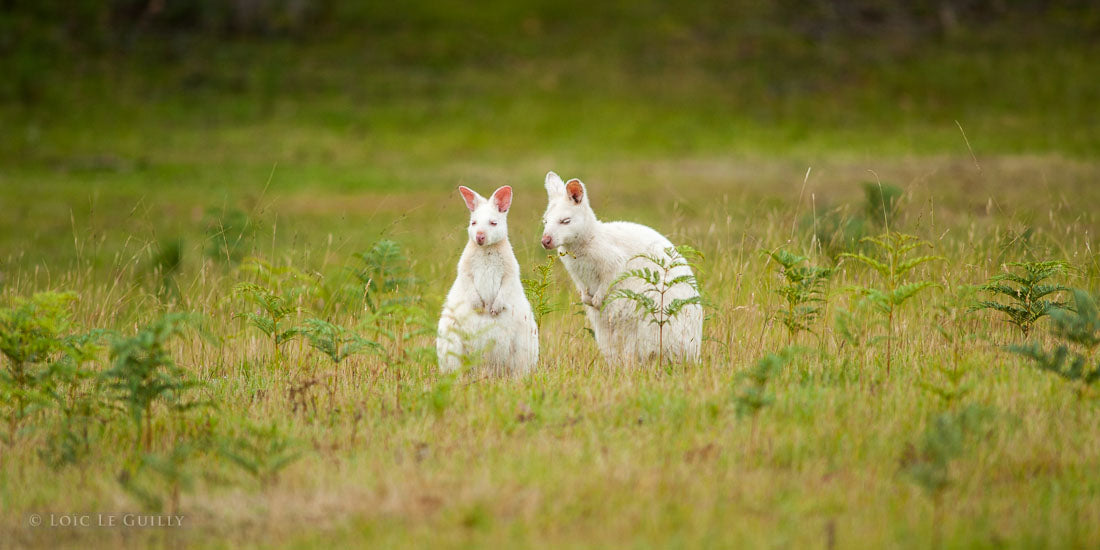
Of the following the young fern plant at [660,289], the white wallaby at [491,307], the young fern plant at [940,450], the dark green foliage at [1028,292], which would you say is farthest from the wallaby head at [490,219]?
the dark green foliage at [1028,292]

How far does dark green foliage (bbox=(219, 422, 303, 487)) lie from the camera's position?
530cm

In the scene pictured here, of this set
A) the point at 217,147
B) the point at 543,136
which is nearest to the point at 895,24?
the point at 543,136

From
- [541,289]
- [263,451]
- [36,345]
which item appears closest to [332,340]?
[263,451]

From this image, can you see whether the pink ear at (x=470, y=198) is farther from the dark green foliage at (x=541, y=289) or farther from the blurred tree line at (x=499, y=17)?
the blurred tree line at (x=499, y=17)

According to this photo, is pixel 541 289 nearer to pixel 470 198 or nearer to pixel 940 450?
pixel 470 198

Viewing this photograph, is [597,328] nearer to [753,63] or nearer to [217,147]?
[217,147]

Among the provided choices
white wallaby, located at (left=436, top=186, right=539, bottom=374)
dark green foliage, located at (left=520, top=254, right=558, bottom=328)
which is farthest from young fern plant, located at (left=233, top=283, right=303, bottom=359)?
dark green foliage, located at (left=520, top=254, right=558, bottom=328)

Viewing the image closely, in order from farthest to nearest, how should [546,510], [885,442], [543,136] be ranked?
[543,136], [885,442], [546,510]

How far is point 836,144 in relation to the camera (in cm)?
3553

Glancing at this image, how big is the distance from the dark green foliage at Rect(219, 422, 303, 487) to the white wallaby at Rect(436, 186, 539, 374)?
1.82 meters

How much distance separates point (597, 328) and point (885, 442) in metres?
3.10

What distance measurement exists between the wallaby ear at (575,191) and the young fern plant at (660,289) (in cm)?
80

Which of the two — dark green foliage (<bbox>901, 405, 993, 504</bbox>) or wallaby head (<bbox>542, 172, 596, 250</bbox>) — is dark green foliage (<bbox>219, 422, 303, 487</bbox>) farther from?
dark green foliage (<bbox>901, 405, 993, 504</bbox>)

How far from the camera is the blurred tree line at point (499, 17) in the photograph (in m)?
46.4
